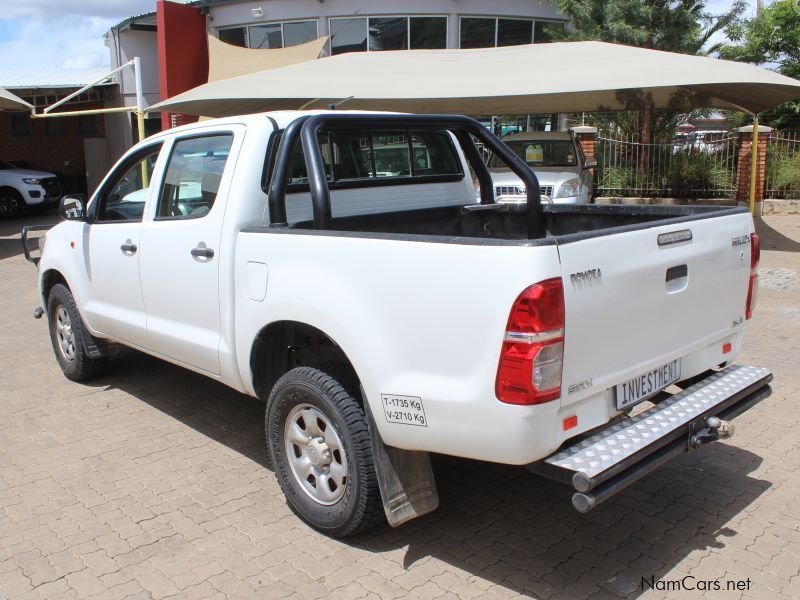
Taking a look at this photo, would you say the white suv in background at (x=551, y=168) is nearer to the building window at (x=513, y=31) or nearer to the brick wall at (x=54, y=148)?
the building window at (x=513, y=31)

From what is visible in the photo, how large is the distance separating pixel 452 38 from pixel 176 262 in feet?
54.6

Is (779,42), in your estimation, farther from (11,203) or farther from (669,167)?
(11,203)

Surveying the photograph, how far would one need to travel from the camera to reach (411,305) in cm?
301

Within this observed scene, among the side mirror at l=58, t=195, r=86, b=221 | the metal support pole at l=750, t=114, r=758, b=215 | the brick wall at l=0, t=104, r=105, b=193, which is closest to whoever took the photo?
the side mirror at l=58, t=195, r=86, b=221

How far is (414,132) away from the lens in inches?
187

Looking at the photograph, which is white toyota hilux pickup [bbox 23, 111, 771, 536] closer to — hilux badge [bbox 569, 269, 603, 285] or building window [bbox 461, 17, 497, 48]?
hilux badge [bbox 569, 269, 603, 285]

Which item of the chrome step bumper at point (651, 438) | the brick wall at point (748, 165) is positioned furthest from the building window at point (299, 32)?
the chrome step bumper at point (651, 438)

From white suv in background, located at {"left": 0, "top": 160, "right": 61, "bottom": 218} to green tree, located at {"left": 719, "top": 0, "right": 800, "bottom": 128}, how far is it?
60.3 feet

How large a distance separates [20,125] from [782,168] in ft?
70.7

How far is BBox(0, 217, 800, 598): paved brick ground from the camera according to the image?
331cm

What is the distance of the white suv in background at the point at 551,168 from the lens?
12.4 m

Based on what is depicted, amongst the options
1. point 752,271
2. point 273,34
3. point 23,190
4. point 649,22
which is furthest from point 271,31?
point 752,271

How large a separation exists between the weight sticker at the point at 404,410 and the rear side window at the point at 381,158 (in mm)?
1621

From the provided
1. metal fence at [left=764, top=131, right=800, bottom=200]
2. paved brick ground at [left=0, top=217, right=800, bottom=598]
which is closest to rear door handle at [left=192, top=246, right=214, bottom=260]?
paved brick ground at [left=0, top=217, right=800, bottom=598]
